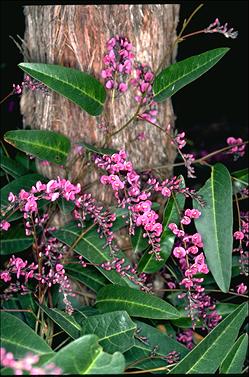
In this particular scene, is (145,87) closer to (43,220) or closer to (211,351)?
(43,220)

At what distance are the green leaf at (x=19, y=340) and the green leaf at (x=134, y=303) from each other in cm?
28

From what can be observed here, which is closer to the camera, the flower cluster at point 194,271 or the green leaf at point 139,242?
the flower cluster at point 194,271

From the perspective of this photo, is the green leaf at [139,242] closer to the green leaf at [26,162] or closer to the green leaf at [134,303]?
the green leaf at [134,303]

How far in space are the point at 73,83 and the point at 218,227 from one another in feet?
1.50

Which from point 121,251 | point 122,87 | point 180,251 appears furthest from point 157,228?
point 122,87

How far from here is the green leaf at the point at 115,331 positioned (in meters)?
1.33

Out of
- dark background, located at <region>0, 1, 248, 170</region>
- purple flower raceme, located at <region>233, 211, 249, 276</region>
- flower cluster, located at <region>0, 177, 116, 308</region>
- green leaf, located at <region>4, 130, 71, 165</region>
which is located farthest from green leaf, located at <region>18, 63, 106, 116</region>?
dark background, located at <region>0, 1, 248, 170</region>

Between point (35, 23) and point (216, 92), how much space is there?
6.02ft

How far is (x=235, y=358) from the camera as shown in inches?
55.5

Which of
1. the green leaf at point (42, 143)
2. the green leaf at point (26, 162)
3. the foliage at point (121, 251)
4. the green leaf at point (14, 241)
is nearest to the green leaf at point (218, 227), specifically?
the foliage at point (121, 251)

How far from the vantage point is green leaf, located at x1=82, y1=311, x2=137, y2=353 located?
4.35 ft

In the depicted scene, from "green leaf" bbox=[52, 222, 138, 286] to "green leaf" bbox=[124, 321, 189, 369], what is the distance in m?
0.11

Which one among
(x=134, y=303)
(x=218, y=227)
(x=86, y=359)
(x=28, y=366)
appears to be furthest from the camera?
(x=218, y=227)

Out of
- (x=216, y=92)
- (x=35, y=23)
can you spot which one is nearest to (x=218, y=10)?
(x=216, y=92)
